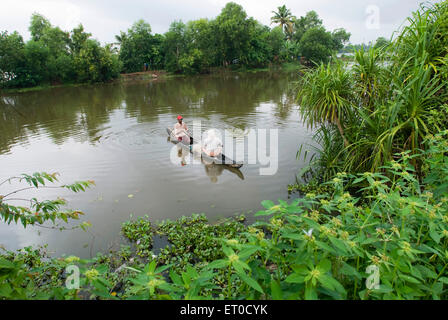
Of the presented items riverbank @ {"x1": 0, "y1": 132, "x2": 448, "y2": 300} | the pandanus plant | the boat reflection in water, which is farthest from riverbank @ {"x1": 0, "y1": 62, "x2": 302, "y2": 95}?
riverbank @ {"x1": 0, "y1": 132, "x2": 448, "y2": 300}

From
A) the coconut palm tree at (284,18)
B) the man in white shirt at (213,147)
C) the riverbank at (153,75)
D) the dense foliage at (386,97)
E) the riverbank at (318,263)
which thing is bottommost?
the man in white shirt at (213,147)

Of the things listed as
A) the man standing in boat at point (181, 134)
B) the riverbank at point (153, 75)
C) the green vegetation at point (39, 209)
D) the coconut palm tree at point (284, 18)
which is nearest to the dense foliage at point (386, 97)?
the green vegetation at point (39, 209)

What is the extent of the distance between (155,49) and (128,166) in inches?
1419

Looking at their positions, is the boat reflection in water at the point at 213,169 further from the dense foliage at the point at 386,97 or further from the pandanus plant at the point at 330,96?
the pandanus plant at the point at 330,96

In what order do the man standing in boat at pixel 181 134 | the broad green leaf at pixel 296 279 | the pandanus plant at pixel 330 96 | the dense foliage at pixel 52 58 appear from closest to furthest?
the broad green leaf at pixel 296 279 → the pandanus plant at pixel 330 96 → the man standing in boat at pixel 181 134 → the dense foliage at pixel 52 58

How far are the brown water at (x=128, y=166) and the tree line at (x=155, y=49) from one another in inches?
690

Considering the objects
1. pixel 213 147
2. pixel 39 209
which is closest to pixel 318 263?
pixel 39 209

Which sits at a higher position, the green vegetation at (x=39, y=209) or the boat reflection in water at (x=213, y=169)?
the green vegetation at (x=39, y=209)

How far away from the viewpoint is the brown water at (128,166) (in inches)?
204

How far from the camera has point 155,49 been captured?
1544 inches

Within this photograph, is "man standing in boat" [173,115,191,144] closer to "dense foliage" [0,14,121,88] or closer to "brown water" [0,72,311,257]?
"brown water" [0,72,311,257]

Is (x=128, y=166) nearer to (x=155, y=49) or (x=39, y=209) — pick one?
(x=39, y=209)

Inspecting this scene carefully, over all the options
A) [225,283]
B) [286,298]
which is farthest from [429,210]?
[225,283]

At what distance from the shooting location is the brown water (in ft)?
17.0
